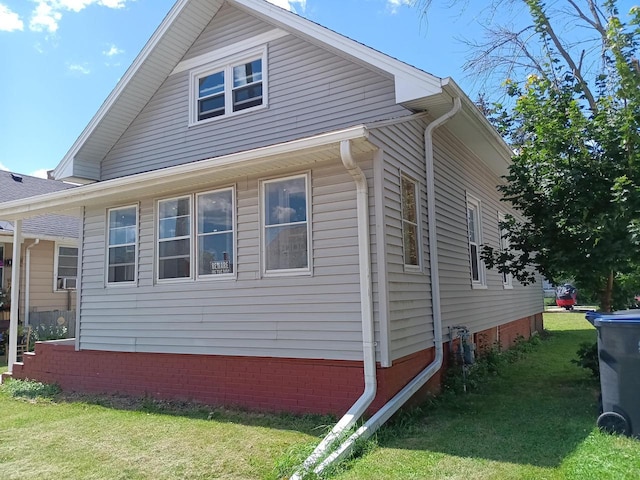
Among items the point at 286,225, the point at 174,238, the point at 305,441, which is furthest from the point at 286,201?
the point at 305,441

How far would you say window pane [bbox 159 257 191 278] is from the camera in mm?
7770

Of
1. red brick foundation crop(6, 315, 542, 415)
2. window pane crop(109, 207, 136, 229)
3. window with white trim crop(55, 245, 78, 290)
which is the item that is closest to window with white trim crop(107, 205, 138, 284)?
window pane crop(109, 207, 136, 229)

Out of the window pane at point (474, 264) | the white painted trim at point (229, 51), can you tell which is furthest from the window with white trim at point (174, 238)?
the window pane at point (474, 264)

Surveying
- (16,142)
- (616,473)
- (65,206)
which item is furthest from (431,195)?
(16,142)

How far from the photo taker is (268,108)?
851cm

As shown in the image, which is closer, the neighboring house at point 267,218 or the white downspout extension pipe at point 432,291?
the white downspout extension pipe at point 432,291

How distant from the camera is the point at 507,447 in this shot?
4949 millimetres

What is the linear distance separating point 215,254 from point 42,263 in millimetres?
9867

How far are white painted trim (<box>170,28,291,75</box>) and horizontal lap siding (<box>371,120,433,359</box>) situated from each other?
301cm

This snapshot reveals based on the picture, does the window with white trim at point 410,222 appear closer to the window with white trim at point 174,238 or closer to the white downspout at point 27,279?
the window with white trim at point 174,238

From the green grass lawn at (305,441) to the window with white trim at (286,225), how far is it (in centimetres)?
201

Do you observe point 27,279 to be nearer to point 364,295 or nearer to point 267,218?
point 267,218

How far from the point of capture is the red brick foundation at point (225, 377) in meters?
6.19

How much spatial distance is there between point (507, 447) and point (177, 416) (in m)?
4.16
